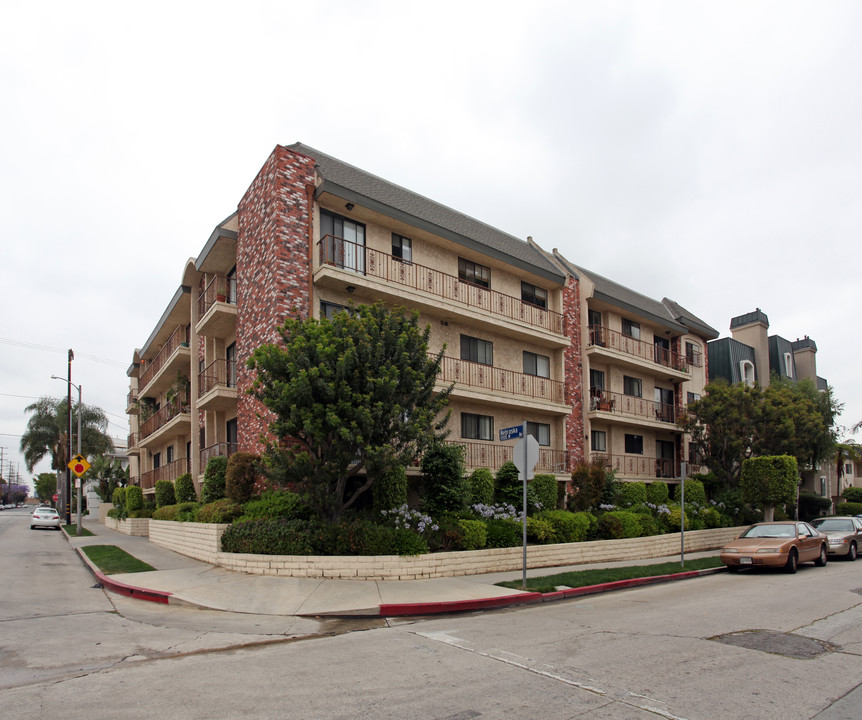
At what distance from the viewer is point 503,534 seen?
658 inches

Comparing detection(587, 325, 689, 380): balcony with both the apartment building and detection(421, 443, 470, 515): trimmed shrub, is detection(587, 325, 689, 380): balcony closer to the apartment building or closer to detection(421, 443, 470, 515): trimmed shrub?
the apartment building

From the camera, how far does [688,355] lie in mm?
34781

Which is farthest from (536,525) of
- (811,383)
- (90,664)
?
(811,383)

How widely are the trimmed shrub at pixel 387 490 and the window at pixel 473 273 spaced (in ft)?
30.0

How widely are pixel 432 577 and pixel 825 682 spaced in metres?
8.73

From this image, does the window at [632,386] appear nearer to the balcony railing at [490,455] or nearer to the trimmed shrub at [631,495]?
the trimmed shrub at [631,495]

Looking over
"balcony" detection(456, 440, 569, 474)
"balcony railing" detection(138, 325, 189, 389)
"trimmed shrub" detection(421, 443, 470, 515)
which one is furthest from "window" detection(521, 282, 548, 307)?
"balcony railing" detection(138, 325, 189, 389)

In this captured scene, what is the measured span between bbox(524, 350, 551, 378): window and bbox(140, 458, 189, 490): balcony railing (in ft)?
45.9

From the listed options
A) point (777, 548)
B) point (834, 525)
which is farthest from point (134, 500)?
point (834, 525)

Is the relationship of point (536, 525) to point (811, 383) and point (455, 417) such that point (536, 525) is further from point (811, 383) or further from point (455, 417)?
point (811, 383)

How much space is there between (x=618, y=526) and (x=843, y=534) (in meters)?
7.04

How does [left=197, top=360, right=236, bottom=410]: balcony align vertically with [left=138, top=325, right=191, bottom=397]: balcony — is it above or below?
below

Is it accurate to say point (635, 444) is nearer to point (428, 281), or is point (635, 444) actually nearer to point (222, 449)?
point (428, 281)

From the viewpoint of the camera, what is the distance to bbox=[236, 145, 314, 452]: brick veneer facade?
18.4 m
